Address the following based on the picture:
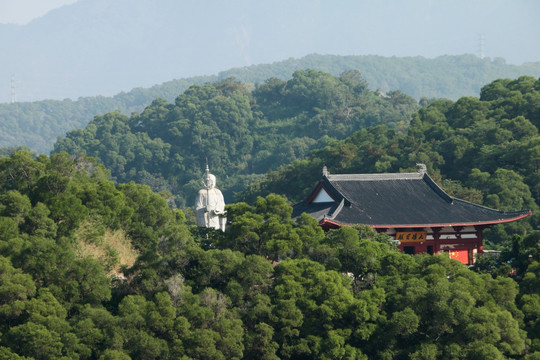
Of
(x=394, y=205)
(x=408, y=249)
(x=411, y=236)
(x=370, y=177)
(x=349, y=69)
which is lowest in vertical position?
(x=349, y=69)

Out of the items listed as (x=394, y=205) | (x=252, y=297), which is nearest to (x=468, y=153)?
(x=394, y=205)

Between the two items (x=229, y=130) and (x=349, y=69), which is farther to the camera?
(x=349, y=69)

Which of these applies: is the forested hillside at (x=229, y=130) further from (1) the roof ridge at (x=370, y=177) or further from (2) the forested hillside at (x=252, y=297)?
(2) the forested hillside at (x=252, y=297)

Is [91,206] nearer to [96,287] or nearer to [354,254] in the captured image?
[96,287]

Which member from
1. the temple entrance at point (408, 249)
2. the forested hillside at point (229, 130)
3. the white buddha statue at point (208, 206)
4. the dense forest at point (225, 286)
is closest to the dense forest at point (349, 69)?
the forested hillside at point (229, 130)

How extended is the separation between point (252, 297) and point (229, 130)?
237 ft

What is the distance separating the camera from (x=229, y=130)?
94.7 m

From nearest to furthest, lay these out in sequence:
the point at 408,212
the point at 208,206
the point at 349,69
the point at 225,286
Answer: the point at 225,286, the point at 208,206, the point at 408,212, the point at 349,69

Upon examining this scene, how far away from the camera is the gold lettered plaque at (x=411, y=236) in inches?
1160

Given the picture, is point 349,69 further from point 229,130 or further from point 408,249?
point 408,249

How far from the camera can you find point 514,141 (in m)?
46.9

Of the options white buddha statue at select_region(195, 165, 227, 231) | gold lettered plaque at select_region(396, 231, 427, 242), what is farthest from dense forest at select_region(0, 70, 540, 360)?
gold lettered plaque at select_region(396, 231, 427, 242)

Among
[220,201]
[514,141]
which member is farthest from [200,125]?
[220,201]

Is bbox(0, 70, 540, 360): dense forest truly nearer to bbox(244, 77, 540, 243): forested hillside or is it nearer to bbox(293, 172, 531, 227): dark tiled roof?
bbox(293, 172, 531, 227): dark tiled roof
